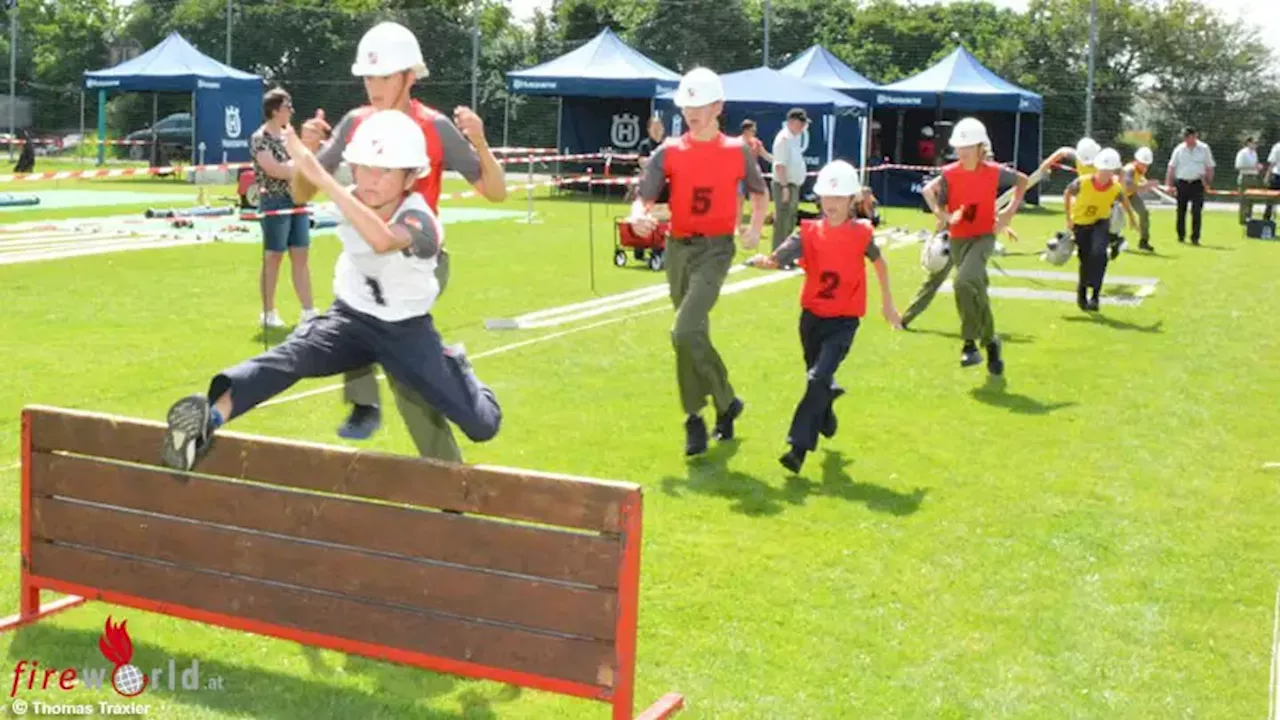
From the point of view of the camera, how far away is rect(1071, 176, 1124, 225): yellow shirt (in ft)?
56.9

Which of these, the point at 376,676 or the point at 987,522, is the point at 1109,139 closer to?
the point at 987,522

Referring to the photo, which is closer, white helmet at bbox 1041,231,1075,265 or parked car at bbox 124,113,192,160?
white helmet at bbox 1041,231,1075,265

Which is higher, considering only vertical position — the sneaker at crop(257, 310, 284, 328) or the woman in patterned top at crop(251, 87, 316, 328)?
the woman in patterned top at crop(251, 87, 316, 328)

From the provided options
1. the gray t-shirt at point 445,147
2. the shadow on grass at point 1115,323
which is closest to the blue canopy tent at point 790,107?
the shadow on grass at point 1115,323

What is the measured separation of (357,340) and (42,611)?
5.08ft

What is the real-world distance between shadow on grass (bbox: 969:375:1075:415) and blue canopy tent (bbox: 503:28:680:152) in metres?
24.7

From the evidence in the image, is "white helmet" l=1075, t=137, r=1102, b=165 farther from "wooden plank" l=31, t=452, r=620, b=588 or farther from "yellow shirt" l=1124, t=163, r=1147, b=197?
"wooden plank" l=31, t=452, r=620, b=588

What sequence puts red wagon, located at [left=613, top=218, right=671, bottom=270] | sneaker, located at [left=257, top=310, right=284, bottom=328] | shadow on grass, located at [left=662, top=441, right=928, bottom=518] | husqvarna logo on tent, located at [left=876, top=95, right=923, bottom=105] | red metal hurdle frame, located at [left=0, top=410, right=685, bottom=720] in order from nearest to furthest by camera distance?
red metal hurdle frame, located at [left=0, top=410, right=685, bottom=720]
shadow on grass, located at [left=662, top=441, right=928, bottom=518]
sneaker, located at [left=257, top=310, right=284, bottom=328]
red wagon, located at [left=613, top=218, right=671, bottom=270]
husqvarna logo on tent, located at [left=876, top=95, right=923, bottom=105]

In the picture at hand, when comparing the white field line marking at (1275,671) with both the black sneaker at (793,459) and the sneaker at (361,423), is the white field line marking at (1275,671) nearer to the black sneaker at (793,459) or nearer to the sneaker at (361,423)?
the black sneaker at (793,459)

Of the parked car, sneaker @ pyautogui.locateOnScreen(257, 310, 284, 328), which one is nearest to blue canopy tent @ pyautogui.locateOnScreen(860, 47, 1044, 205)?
the parked car

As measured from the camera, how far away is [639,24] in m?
52.0

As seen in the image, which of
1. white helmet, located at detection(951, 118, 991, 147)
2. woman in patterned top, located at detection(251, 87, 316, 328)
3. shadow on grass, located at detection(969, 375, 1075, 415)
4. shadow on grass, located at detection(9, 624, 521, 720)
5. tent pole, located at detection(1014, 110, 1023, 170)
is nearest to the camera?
shadow on grass, located at detection(9, 624, 521, 720)

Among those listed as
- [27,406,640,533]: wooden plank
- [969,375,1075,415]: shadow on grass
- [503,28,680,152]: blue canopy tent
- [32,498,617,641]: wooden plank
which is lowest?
[969,375,1075,415]: shadow on grass

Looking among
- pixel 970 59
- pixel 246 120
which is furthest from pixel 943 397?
pixel 246 120
